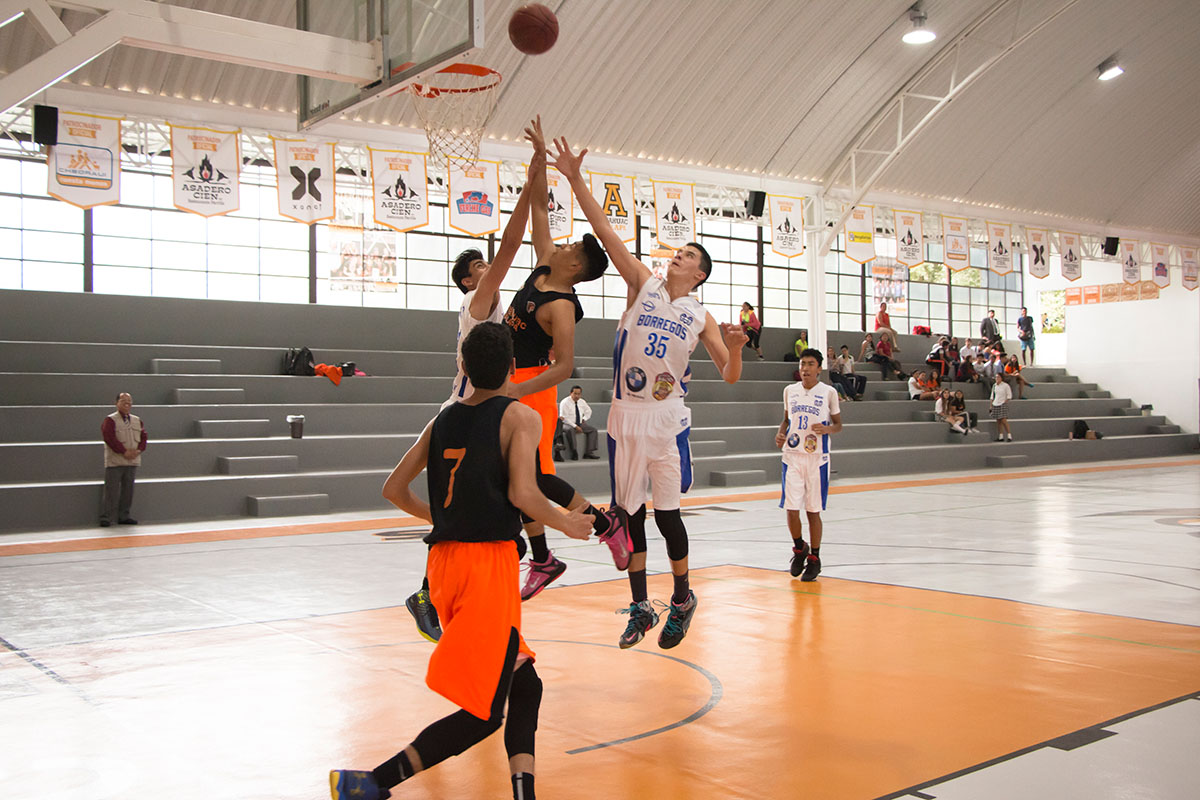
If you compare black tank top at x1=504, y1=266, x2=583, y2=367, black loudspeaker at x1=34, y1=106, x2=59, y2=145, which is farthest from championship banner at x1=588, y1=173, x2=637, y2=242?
black tank top at x1=504, y1=266, x2=583, y2=367

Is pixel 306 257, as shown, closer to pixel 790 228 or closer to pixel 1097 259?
pixel 790 228

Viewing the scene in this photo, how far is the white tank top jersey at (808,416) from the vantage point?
7.67m

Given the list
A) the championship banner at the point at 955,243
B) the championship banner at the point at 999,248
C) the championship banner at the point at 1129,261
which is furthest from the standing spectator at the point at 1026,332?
the championship banner at the point at 955,243

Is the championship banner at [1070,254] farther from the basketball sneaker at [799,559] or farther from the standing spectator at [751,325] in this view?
the basketball sneaker at [799,559]

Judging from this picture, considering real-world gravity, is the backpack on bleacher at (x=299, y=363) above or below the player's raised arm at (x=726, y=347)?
above

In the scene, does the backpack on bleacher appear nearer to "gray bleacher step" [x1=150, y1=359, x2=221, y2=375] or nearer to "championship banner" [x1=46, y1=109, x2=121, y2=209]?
"gray bleacher step" [x1=150, y1=359, x2=221, y2=375]

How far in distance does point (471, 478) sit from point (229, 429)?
11727 millimetres

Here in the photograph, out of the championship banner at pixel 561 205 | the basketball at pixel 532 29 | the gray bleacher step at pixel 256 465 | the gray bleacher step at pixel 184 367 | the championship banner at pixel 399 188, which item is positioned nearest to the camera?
the basketball at pixel 532 29

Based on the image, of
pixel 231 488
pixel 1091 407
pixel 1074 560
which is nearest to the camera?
pixel 1074 560

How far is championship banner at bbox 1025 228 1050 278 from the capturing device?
26.2 meters

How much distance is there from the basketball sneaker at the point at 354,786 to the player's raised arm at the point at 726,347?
2.45m

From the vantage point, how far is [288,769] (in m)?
3.52

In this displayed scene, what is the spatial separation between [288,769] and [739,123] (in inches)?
745

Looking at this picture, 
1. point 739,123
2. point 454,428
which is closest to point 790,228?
point 739,123
